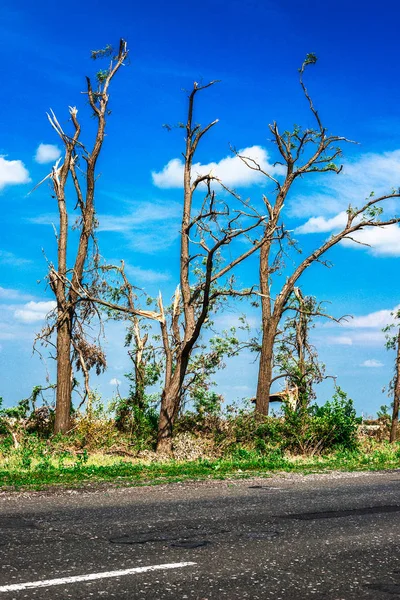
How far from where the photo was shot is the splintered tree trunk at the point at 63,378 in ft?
89.5

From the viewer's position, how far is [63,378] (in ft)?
91.4

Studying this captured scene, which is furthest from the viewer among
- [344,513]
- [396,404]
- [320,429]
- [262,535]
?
[396,404]

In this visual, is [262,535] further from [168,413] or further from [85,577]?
[168,413]

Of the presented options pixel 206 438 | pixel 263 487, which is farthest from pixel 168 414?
pixel 263 487

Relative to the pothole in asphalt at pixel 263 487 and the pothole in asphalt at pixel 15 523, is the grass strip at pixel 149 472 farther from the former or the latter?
the pothole in asphalt at pixel 15 523

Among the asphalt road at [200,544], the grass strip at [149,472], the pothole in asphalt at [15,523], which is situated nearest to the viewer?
the asphalt road at [200,544]

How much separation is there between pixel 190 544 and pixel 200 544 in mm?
110

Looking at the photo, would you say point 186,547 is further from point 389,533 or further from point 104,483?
point 104,483

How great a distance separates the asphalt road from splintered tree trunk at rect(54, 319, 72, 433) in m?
15.1

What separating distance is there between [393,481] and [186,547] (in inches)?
343

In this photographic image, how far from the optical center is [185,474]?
15.4 metres

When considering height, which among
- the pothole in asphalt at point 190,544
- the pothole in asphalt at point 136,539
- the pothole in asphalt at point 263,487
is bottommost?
the pothole in asphalt at point 190,544

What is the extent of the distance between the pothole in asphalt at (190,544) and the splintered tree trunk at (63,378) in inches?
776

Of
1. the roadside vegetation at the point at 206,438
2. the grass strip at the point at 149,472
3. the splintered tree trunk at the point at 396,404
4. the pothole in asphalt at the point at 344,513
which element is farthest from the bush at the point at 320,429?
the pothole in asphalt at the point at 344,513
